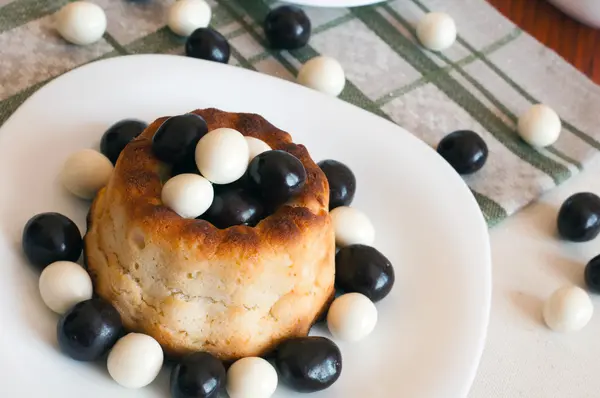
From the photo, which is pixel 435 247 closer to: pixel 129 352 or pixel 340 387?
pixel 340 387

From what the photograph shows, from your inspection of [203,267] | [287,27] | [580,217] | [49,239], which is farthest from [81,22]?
[580,217]

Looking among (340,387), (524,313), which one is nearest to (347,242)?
(340,387)

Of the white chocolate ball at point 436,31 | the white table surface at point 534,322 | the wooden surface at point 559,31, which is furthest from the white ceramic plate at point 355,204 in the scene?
the wooden surface at point 559,31

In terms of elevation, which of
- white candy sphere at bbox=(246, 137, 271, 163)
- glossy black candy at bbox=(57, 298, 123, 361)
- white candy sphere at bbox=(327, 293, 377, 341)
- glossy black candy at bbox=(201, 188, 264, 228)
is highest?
white candy sphere at bbox=(246, 137, 271, 163)

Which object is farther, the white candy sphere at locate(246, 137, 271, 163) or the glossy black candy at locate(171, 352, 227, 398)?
the white candy sphere at locate(246, 137, 271, 163)

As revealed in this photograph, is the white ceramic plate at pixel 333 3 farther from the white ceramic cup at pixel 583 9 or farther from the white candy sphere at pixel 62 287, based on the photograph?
the white candy sphere at pixel 62 287

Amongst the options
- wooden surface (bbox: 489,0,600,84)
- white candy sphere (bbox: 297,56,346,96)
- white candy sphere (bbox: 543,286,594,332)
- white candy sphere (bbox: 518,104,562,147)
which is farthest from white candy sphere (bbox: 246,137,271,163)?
wooden surface (bbox: 489,0,600,84)

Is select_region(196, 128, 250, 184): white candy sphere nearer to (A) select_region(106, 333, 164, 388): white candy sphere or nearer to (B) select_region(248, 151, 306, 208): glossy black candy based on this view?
(B) select_region(248, 151, 306, 208): glossy black candy

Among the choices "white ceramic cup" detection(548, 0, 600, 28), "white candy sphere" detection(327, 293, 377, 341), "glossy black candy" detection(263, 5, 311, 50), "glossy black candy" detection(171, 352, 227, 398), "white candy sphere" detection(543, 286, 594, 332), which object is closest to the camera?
"glossy black candy" detection(171, 352, 227, 398)
